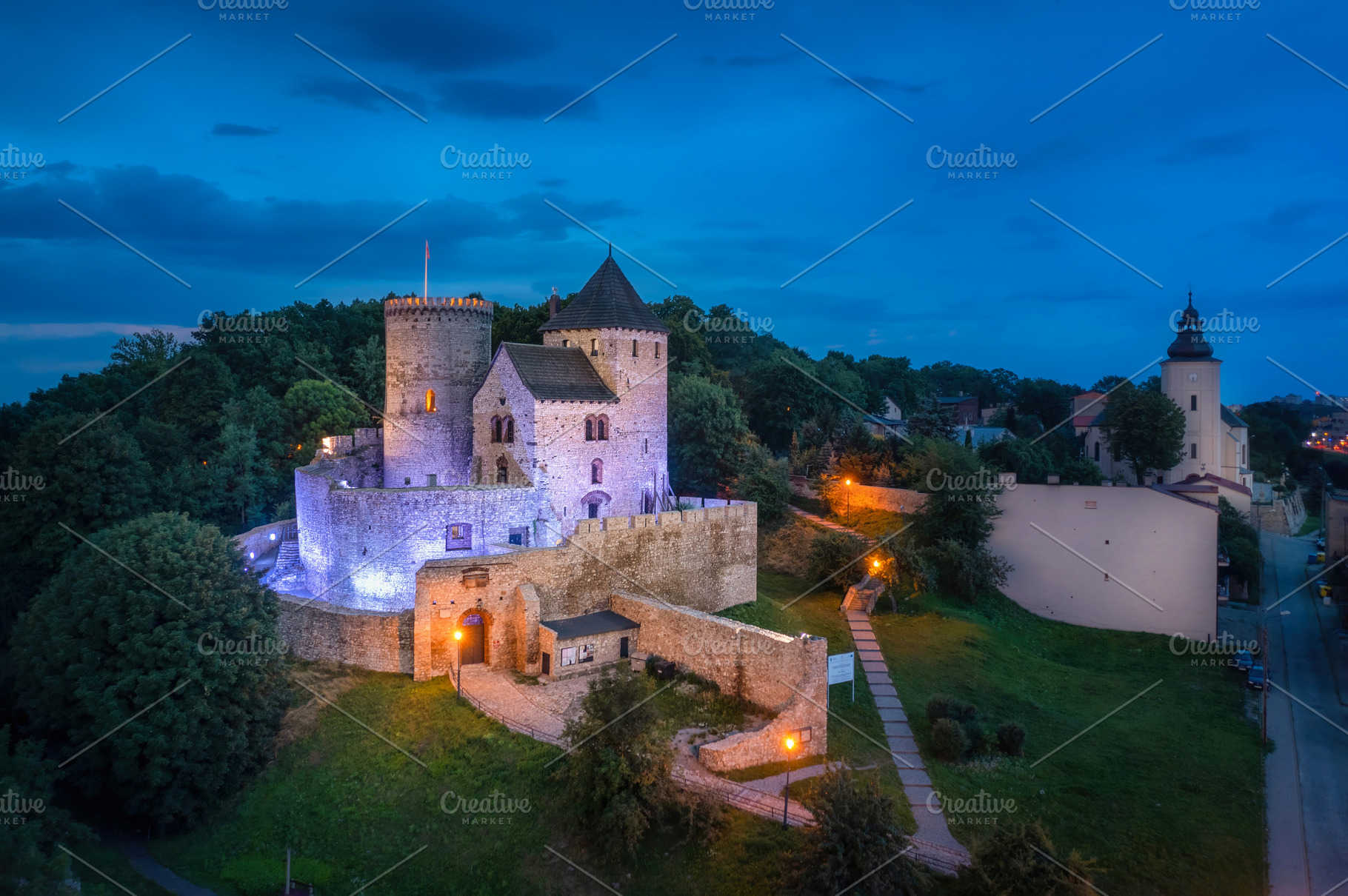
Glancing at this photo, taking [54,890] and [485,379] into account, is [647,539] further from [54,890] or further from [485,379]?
[54,890]

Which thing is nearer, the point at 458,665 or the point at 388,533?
the point at 458,665

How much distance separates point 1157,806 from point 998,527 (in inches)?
740

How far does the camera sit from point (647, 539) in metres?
28.3

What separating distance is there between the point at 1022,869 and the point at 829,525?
2530 cm

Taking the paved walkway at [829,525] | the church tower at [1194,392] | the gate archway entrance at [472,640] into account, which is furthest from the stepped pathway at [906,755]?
the church tower at [1194,392]

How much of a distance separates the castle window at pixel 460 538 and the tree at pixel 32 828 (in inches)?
445

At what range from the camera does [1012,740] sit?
22906mm

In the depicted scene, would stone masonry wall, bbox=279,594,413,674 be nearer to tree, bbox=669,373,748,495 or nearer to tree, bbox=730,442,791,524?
tree, bbox=730,442,791,524

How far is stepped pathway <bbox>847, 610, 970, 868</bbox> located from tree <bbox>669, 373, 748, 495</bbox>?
42.3ft

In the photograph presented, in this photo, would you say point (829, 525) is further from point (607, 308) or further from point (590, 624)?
point (590, 624)

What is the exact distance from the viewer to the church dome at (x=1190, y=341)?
51375 mm

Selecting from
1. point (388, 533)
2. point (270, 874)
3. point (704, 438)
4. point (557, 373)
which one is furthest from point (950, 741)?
point (704, 438)

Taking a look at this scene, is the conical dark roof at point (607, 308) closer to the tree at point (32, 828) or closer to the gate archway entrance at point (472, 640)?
the gate archway entrance at point (472, 640)

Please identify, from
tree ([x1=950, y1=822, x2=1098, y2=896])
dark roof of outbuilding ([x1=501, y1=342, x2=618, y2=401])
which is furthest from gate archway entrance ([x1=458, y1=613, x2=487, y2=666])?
tree ([x1=950, y1=822, x2=1098, y2=896])
